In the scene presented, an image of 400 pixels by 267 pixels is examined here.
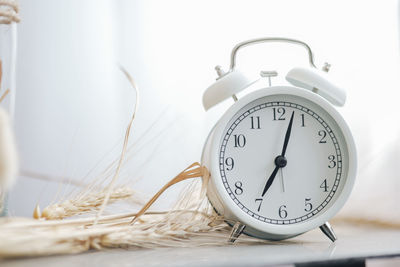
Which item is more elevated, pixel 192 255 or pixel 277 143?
pixel 277 143

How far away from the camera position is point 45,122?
1154 mm

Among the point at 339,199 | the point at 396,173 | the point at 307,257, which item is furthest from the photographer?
the point at 396,173

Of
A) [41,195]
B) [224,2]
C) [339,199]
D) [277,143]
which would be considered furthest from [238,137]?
[41,195]

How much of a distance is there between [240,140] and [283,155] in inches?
3.2

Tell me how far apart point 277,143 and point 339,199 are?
0.15 meters

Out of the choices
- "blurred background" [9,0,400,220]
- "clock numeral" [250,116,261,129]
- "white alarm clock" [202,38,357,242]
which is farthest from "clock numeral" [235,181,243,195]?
"blurred background" [9,0,400,220]

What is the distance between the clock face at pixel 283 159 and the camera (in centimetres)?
76

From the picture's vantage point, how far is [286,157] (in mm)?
772

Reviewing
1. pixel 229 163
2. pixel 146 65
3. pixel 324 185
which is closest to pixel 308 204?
pixel 324 185

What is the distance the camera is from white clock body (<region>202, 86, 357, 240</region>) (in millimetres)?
752

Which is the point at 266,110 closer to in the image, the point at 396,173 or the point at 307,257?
the point at 307,257

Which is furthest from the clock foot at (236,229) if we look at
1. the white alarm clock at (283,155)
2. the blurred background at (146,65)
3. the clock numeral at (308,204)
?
the blurred background at (146,65)

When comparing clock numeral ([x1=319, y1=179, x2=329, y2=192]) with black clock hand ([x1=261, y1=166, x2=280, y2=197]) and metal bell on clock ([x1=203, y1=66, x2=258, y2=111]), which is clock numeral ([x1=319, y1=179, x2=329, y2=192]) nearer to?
black clock hand ([x1=261, y1=166, x2=280, y2=197])

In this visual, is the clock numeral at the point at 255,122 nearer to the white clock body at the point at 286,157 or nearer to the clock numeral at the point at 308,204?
the white clock body at the point at 286,157
